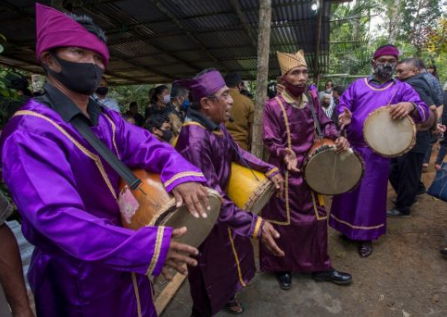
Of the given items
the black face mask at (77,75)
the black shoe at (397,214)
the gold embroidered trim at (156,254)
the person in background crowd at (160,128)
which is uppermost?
the black face mask at (77,75)

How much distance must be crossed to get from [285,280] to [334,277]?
53 cm

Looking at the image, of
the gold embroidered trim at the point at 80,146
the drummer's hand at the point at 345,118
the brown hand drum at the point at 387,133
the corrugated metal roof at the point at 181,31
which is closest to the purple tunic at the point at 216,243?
the gold embroidered trim at the point at 80,146

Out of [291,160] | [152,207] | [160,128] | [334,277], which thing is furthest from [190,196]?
[160,128]

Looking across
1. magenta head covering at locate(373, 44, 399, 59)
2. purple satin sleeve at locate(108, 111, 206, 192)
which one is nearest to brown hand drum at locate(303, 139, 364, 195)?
magenta head covering at locate(373, 44, 399, 59)

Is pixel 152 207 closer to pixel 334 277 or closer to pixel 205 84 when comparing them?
pixel 205 84

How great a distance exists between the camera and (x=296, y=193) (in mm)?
3105

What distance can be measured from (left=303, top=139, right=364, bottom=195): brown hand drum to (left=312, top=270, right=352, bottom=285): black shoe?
3.01 ft

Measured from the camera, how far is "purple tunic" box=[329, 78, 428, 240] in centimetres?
351

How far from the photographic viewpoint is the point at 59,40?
4.27ft

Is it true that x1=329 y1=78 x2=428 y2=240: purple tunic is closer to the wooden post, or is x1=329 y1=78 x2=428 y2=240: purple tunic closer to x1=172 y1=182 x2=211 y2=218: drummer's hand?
the wooden post

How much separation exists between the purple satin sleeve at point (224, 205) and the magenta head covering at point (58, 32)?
0.99 m

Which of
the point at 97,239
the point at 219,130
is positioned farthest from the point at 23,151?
the point at 219,130

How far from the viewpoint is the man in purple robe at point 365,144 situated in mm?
3467

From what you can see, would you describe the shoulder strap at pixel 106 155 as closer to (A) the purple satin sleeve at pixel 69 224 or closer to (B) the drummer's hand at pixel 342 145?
(A) the purple satin sleeve at pixel 69 224
